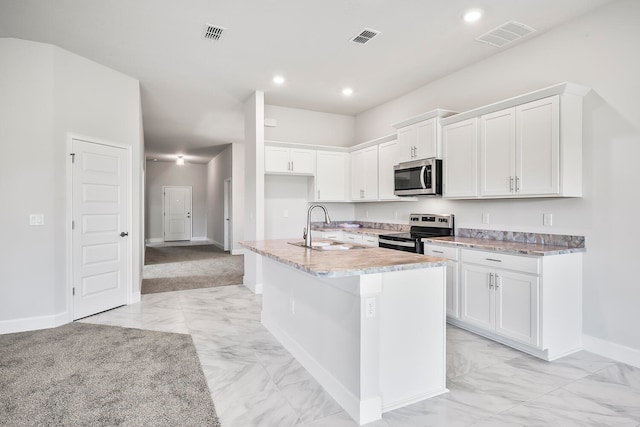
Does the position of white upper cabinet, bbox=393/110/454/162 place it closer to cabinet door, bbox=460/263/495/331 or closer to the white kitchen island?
cabinet door, bbox=460/263/495/331

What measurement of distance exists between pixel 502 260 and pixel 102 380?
3350 millimetres

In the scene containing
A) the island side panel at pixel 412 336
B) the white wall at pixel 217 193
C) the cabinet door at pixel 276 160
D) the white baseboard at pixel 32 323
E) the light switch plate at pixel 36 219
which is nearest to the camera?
the island side panel at pixel 412 336

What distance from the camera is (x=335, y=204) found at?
20.6 ft

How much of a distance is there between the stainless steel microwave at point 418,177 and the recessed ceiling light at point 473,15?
4.85 feet

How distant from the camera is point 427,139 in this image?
4.28 meters

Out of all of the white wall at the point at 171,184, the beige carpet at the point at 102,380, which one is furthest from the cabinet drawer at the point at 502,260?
the white wall at the point at 171,184

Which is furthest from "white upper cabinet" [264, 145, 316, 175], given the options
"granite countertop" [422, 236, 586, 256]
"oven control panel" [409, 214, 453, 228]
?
"granite countertop" [422, 236, 586, 256]

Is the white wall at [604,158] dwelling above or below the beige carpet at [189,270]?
above

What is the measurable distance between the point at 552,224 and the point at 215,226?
33.3 feet

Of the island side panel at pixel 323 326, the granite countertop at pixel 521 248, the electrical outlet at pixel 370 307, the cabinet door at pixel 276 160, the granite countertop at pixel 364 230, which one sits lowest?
the island side panel at pixel 323 326

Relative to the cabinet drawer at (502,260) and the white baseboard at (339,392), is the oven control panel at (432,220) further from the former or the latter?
the white baseboard at (339,392)

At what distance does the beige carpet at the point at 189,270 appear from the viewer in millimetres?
5762

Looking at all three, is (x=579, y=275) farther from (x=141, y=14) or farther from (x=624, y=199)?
(x=141, y=14)

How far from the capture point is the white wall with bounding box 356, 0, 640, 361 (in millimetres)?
2846
